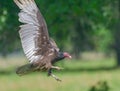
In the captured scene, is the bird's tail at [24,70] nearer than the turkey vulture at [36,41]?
Yes

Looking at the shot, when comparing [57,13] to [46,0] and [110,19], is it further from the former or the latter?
[110,19]

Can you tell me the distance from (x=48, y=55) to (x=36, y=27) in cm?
61

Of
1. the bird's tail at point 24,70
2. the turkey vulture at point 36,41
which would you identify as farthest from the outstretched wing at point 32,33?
the bird's tail at point 24,70

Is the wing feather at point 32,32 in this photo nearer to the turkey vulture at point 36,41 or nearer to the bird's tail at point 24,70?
the turkey vulture at point 36,41

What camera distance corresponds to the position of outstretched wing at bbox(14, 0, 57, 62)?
16.6m

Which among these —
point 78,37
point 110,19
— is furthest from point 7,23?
point 78,37

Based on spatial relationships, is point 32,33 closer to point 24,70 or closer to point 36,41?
point 36,41

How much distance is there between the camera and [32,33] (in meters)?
16.7

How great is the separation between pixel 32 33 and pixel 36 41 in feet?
0.92

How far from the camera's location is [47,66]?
1683 centimetres

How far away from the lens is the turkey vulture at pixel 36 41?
→ 54.4 feet

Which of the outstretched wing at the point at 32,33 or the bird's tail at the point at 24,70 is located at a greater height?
the outstretched wing at the point at 32,33

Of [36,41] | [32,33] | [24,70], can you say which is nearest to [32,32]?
[32,33]

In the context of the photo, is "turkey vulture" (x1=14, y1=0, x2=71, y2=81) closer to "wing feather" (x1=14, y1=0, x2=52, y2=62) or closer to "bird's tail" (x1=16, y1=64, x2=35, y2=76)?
"wing feather" (x1=14, y1=0, x2=52, y2=62)
